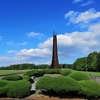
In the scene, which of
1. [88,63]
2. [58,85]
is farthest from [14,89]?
[88,63]

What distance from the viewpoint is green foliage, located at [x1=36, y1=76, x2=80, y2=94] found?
1007 cm

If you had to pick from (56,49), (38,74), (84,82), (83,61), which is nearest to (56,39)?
(56,49)

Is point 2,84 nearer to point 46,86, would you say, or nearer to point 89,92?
point 46,86

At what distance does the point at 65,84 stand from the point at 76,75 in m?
3.23

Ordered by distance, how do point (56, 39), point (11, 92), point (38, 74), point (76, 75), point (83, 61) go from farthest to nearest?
point (83, 61) < point (56, 39) < point (38, 74) < point (76, 75) < point (11, 92)

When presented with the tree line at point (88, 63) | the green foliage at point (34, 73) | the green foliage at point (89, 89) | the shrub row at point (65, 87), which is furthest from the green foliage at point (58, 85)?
the tree line at point (88, 63)

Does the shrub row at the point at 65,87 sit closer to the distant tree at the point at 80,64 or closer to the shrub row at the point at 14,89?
the shrub row at the point at 14,89

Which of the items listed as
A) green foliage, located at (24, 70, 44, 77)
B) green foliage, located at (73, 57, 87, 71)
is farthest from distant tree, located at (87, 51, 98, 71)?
green foliage, located at (24, 70, 44, 77)

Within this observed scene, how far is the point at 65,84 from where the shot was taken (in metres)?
10.2

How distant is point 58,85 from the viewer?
1015 centimetres

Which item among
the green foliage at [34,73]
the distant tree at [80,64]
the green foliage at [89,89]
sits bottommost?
the green foliage at [89,89]

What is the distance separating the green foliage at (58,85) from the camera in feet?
33.0

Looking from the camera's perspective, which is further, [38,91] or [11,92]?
[38,91]

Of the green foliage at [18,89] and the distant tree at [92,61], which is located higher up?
the distant tree at [92,61]
